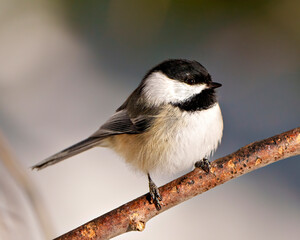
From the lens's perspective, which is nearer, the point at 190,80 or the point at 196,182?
the point at 196,182

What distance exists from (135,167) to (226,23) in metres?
1.00

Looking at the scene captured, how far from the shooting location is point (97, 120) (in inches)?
77.1

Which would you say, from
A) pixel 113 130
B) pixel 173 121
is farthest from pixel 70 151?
pixel 173 121

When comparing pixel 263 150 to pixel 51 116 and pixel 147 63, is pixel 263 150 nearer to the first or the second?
pixel 147 63

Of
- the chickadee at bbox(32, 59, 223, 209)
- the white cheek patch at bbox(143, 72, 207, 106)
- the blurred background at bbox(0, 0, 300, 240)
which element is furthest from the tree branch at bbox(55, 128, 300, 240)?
the blurred background at bbox(0, 0, 300, 240)

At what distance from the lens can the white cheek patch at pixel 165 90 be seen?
119 cm

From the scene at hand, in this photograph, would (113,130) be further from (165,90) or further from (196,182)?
(196,182)

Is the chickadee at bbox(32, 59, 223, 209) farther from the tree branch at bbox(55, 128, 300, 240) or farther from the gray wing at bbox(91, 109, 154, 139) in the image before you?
the tree branch at bbox(55, 128, 300, 240)

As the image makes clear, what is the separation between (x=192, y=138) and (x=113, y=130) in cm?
29

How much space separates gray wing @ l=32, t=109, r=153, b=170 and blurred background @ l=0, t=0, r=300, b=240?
1.48 feet

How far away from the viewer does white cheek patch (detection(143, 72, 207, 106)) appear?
1.19 m

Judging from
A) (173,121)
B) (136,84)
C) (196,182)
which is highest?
(136,84)

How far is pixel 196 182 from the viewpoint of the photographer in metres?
1.02

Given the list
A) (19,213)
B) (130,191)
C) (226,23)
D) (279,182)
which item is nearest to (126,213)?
(19,213)
